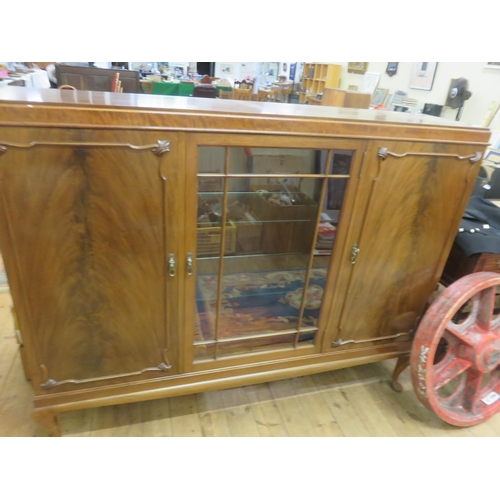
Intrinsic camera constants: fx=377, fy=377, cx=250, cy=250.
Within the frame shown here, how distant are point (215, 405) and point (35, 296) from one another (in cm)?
82

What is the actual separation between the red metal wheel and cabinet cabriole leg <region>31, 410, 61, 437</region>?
1.21 meters

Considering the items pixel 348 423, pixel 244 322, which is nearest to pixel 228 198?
pixel 244 322

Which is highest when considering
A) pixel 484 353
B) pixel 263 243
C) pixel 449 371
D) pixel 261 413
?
pixel 263 243

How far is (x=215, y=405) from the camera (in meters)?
1.48

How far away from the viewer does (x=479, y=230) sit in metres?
1.49

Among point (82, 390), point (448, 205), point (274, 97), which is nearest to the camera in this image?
point (82, 390)

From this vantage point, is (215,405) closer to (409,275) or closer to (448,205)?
(409,275)

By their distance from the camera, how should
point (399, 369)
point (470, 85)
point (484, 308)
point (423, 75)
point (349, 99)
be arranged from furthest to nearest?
point (423, 75)
point (470, 85)
point (349, 99)
point (399, 369)
point (484, 308)

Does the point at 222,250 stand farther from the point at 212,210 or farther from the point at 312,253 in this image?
the point at 312,253

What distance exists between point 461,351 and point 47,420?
143 cm

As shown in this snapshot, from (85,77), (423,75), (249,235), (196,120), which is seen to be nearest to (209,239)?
(249,235)

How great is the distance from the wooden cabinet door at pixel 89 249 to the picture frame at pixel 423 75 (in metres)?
2.97
